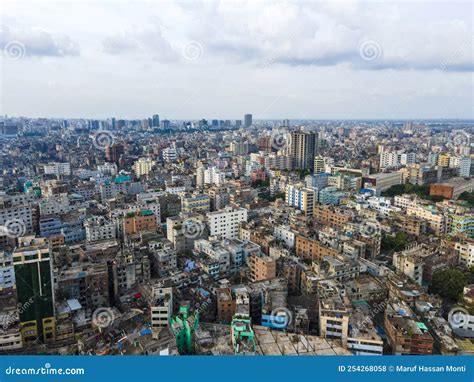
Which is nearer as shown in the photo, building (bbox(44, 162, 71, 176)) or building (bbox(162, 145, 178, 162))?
building (bbox(44, 162, 71, 176))

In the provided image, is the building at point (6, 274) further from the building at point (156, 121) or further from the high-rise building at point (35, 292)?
the building at point (156, 121)

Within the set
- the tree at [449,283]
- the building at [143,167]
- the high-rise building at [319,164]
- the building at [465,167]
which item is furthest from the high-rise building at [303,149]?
the tree at [449,283]

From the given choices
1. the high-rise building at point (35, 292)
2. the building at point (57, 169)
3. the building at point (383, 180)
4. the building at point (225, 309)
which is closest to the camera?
the high-rise building at point (35, 292)

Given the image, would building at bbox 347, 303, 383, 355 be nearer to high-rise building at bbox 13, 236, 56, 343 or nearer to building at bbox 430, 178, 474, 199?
high-rise building at bbox 13, 236, 56, 343

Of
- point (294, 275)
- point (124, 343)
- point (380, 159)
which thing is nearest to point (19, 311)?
point (124, 343)

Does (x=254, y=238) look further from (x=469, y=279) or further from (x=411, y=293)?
(x=469, y=279)

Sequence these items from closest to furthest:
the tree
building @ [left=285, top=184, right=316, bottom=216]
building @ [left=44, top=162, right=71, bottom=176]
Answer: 1. the tree
2. building @ [left=285, top=184, right=316, bottom=216]
3. building @ [left=44, top=162, right=71, bottom=176]

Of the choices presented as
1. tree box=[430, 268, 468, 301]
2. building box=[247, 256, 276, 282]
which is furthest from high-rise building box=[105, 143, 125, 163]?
tree box=[430, 268, 468, 301]
